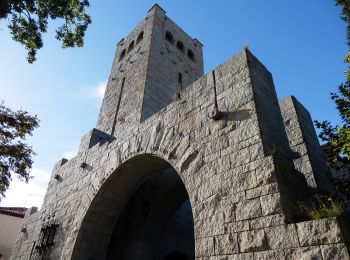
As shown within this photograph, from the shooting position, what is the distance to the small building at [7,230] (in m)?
16.0

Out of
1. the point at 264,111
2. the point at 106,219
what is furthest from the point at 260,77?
the point at 106,219

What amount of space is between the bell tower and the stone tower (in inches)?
4.1

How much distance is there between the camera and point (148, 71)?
429 inches

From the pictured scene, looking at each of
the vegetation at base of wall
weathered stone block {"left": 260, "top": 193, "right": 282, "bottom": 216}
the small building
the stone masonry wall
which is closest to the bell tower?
the stone masonry wall

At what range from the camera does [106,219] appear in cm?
637

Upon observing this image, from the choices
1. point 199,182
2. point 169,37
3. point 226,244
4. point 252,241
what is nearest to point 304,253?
point 252,241

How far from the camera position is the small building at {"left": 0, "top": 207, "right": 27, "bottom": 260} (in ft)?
52.4

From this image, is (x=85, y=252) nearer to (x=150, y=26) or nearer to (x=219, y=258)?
(x=219, y=258)

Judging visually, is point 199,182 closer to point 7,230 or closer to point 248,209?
point 248,209

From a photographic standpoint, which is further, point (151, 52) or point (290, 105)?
point (151, 52)

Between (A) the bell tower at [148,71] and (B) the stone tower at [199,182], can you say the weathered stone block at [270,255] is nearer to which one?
(B) the stone tower at [199,182]

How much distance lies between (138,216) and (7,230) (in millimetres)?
13088

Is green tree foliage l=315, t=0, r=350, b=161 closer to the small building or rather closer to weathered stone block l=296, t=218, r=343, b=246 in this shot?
weathered stone block l=296, t=218, r=343, b=246

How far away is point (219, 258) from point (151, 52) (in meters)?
9.89
